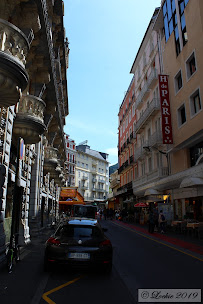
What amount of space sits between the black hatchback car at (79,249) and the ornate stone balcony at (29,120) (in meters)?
5.21

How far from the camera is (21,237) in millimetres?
11492

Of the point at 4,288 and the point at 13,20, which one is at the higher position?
the point at 13,20

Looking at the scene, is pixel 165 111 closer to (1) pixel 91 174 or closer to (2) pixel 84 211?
(2) pixel 84 211

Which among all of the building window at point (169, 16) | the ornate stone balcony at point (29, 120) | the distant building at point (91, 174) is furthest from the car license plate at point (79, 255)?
the distant building at point (91, 174)

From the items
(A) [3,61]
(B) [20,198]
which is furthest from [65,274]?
(B) [20,198]

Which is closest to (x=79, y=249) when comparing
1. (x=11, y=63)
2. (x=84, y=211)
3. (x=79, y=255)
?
(x=79, y=255)

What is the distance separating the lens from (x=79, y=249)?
607 cm

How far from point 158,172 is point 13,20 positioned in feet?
62.0

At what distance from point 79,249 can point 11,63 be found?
486 cm

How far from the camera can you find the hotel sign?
21.2m

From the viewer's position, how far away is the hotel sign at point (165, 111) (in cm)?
2116

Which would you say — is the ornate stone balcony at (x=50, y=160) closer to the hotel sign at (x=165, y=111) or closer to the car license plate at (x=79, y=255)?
the hotel sign at (x=165, y=111)

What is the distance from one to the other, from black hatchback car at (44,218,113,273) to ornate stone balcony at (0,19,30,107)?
4.04 meters

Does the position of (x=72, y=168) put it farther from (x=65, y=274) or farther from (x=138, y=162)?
(x=65, y=274)
